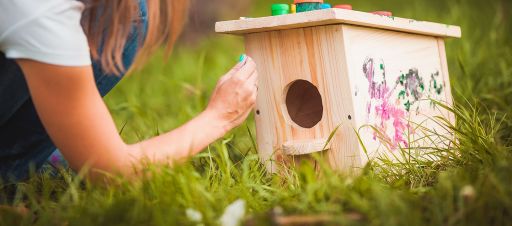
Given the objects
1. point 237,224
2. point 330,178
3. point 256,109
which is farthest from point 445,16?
point 237,224

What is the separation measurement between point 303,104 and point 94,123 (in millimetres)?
778

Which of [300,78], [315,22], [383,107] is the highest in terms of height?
[315,22]

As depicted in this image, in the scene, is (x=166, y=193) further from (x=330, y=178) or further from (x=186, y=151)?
(x=330, y=178)

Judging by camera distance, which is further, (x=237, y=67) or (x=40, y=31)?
(x=237, y=67)

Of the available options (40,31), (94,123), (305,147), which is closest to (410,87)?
(305,147)

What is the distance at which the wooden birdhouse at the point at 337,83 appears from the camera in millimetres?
1542

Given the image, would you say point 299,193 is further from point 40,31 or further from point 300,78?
point 40,31

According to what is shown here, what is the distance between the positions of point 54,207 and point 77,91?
0.96 ft

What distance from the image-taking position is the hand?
5.00 feet

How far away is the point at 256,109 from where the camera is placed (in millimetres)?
1706

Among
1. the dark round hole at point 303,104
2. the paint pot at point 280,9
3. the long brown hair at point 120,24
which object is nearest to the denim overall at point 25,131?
the long brown hair at point 120,24

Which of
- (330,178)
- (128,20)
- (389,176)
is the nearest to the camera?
(330,178)

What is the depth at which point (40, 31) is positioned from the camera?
117 centimetres

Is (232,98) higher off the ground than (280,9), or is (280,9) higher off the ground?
(280,9)
